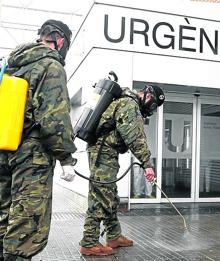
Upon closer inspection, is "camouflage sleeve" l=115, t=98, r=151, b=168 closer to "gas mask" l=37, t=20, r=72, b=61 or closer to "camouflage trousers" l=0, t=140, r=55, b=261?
"gas mask" l=37, t=20, r=72, b=61

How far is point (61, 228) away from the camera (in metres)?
6.07

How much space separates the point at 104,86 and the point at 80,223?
2.54 metres

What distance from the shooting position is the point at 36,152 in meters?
3.02

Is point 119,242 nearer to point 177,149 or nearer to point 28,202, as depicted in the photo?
point 28,202

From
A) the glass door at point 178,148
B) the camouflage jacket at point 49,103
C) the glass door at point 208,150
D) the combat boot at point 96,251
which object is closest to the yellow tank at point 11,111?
the camouflage jacket at point 49,103

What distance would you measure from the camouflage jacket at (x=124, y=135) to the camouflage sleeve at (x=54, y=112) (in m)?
1.61

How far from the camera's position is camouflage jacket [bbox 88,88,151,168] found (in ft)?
15.0

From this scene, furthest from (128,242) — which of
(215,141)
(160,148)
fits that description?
(215,141)

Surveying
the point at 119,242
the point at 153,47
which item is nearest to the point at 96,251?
the point at 119,242

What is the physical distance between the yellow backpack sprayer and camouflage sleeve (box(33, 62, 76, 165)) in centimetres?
13

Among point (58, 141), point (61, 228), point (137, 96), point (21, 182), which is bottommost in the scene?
point (61, 228)

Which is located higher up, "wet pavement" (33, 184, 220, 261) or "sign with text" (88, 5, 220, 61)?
"sign with text" (88, 5, 220, 61)

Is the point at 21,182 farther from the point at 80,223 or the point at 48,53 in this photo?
the point at 80,223

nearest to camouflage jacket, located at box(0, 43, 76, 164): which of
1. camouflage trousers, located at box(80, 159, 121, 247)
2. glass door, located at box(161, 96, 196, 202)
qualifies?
camouflage trousers, located at box(80, 159, 121, 247)
